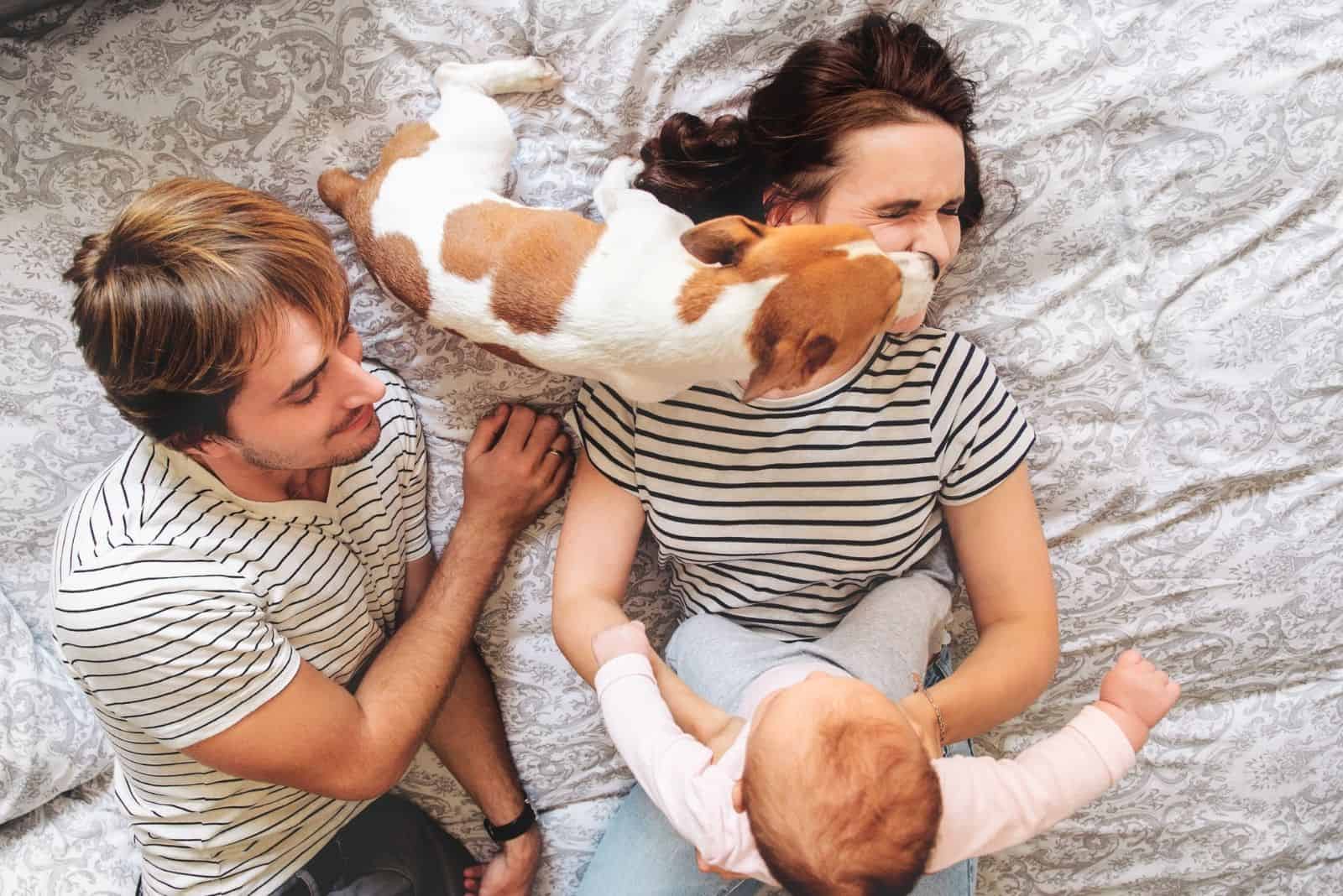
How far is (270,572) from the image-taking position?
1.26 m

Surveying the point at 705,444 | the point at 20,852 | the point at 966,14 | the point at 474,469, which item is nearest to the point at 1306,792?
the point at 705,444

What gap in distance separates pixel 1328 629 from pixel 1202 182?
0.82m

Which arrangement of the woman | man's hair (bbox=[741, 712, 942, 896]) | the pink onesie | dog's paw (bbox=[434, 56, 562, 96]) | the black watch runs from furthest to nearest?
the black watch
dog's paw (bbox=[434, 56, 562, 96])
the woman
the pink onesie
man's hair (bbox=[741, 712, 942, 896])

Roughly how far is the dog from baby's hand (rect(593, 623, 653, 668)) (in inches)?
13.0

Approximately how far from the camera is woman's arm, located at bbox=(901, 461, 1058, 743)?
4.23ft

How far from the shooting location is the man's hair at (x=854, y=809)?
0.99 metres

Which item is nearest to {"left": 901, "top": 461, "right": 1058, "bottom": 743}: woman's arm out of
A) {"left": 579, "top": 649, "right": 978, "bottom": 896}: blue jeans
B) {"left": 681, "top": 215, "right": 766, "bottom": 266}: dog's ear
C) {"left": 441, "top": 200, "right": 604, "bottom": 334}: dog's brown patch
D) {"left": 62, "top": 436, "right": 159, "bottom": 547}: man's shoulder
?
{"left": 579, "top": 649, "right": 978, "bottom": 896}: blue jeans

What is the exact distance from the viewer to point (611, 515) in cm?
138

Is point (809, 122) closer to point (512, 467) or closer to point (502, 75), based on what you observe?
point (502, 75)

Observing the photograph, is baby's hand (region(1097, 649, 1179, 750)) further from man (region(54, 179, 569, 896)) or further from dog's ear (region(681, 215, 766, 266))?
man (region(54, 179, 569, 896))

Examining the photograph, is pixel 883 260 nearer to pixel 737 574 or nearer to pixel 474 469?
pixel 737 574

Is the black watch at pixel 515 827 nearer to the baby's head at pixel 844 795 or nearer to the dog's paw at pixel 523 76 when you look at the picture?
the baby's head at pixel 844 795

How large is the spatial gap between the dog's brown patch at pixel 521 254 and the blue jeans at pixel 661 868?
85cm

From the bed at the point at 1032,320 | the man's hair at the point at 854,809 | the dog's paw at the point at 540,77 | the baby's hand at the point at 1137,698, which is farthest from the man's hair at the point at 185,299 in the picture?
the baby's hand at the point at 1137,698
